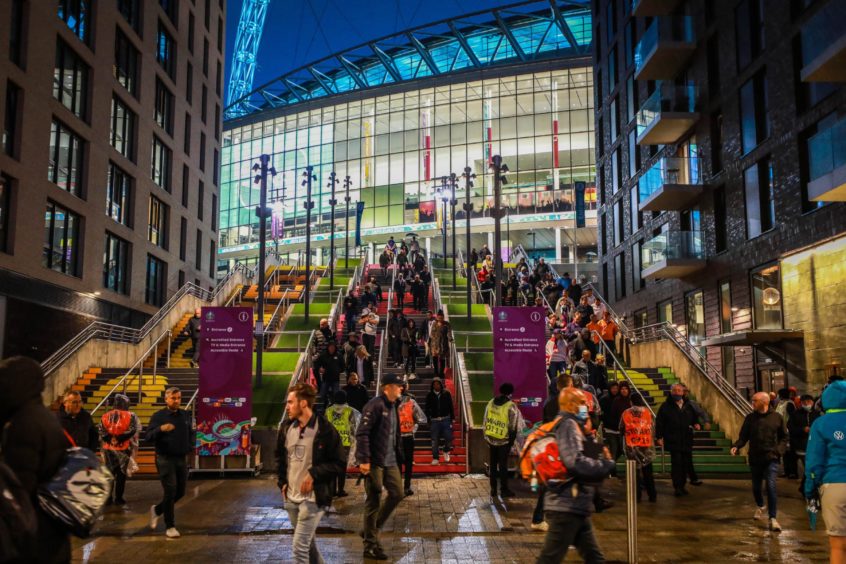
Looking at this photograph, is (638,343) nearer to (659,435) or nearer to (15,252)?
(659,435)

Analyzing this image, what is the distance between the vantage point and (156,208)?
3794 centimetres

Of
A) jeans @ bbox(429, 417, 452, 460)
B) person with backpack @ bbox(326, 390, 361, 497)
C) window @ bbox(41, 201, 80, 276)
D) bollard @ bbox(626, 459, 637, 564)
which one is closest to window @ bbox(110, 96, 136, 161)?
window @ bbox(41, 201, 80, 276)

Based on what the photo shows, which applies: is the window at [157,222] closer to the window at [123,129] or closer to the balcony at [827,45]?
the window at [123,129]

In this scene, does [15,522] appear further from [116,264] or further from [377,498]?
[116,264]

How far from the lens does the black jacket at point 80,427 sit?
11.6 metres

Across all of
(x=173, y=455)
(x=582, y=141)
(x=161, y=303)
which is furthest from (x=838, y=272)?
(x=582, y=141)

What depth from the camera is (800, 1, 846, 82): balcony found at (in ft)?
57.6

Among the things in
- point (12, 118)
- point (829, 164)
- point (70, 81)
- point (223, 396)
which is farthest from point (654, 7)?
point (223, 396)

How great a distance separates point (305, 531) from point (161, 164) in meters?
35.3

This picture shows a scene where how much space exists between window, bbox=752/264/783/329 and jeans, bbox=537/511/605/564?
17.5 metres

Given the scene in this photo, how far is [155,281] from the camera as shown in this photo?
122ft

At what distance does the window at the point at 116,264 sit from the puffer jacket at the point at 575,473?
27844 mm

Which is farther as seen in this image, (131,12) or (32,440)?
(131,12)

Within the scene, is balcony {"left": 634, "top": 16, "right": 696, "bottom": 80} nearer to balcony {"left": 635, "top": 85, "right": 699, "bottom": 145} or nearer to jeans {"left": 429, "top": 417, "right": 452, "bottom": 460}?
balcony {"left": 635, "top": 85, "right": 699, "bottom": 145}
